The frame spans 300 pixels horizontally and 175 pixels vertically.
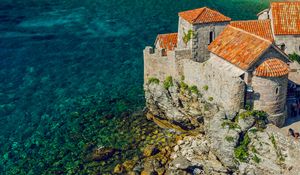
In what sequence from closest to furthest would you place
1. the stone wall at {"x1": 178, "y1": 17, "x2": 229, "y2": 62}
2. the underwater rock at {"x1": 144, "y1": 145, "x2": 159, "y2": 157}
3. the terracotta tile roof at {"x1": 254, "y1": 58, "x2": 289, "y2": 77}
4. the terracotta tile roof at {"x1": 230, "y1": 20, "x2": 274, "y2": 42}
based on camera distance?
1. the terracotta tile roof at {"x1": 254, "y1": 58, "x2": 289, "y2": 77}
2. the underwater rock at {"x1": 144, "y1": 145, "x2": 159, "y2": 157}
3. the stone wall at {"x1": 178, "y1": 17, "x2": 229, "y2": 62}
4. the terracotta tile roof at {"x1": 230, "y1": 20, "x2": 274, "y2": 42}

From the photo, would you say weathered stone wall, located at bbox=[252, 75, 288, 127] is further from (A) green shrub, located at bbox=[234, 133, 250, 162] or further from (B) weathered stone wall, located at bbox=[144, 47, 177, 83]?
(B) weathered stone wall, located at bbox=[144, 47, 177, 83]

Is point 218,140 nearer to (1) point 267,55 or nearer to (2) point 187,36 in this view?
(1) point 267,55

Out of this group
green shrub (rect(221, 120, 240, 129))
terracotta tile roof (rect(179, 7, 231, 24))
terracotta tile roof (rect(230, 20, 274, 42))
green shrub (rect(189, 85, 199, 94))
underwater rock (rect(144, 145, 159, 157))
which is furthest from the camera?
terracotta tile roof (rect(230, 20, 274, 42))

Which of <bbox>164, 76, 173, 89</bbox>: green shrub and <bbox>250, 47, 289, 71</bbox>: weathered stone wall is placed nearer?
<bbox>250, 47, 289, 71</bbox>: weathered stone wall

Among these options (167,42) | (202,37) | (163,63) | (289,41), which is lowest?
(163,63)

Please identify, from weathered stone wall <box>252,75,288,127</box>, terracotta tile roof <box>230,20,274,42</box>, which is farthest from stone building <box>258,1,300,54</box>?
weathered stone wall <box>252,75,288,127</box>

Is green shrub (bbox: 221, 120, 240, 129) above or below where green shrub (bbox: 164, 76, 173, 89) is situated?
below

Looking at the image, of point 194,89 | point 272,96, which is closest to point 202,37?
point 194,89

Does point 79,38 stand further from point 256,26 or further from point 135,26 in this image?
point 256,26
